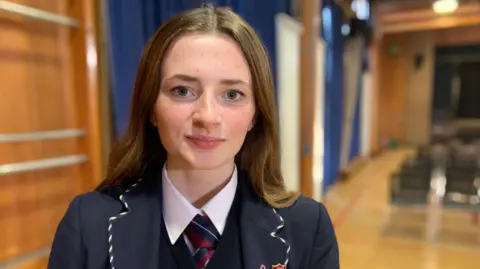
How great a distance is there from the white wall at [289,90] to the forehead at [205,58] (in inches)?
82.2

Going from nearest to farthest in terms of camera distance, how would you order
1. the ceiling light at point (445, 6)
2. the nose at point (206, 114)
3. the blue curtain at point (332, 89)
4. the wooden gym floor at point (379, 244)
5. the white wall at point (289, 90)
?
the nose at point (206, 114), the wooden gym floor at point (379, 244), the white wall at point (289, 90), the blue curtain at point (332, 89), the ceiling light at point (445, 6)

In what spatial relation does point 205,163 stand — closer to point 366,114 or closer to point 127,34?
point 127,34

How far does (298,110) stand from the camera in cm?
327

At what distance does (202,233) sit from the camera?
844mm

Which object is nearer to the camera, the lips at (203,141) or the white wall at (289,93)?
the lips at (203,141)

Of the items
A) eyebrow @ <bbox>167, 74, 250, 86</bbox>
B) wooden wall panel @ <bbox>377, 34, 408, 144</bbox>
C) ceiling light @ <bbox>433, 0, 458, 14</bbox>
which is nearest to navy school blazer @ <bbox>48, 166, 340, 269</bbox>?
eyebrow @ <bbox>167, 74, 250, 86</bbox>

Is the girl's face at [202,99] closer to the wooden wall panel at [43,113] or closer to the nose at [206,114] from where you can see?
the nose at [206,114]

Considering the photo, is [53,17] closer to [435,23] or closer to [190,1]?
[190,1]

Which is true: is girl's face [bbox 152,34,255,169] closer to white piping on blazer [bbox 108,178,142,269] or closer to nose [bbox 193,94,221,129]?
nose [bbox 193,94,221,129]

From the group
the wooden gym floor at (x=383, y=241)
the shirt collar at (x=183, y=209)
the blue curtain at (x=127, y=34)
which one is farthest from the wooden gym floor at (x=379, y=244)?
the shirt collar at (x=183, y=209)

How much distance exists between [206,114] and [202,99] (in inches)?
1.3

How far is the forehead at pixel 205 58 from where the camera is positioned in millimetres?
765

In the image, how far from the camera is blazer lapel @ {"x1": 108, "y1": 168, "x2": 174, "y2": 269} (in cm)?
79

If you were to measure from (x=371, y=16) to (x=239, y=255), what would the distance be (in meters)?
6.23
